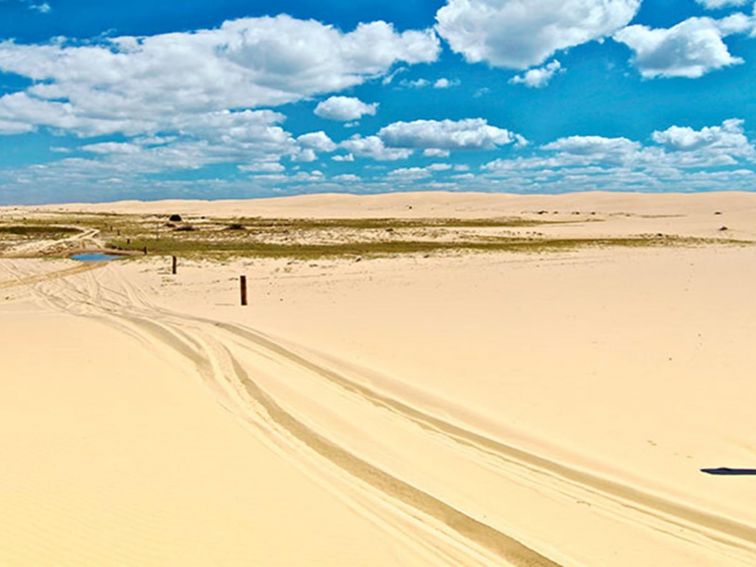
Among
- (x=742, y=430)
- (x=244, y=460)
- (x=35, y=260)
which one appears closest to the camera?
(x=244, y=460)

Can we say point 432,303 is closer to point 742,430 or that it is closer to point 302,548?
point 742,430

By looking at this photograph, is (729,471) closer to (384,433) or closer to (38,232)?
(384,433)

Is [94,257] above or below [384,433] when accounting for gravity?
above

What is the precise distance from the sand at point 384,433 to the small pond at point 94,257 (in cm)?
1775

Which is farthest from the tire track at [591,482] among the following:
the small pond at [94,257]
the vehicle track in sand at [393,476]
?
the small pond at [94,257]

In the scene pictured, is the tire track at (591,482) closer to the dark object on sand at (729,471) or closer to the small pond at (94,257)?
the dark object on sand at (729,471)

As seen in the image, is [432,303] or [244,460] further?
[432,303]

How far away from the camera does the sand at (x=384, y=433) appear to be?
5.31m

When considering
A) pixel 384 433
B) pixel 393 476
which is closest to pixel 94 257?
pixel 384 433

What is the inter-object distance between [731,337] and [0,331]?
53.4 ft

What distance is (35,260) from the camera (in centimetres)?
3384

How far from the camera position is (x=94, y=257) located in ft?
119

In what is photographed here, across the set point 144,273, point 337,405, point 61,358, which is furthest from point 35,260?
point 337,405

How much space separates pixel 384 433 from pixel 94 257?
1285 inches
